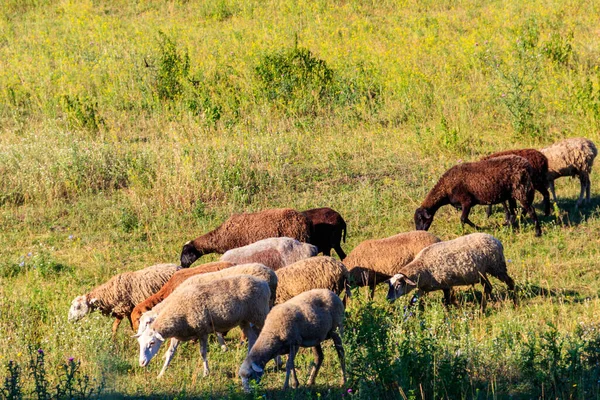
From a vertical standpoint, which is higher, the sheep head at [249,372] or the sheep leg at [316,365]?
the sheep head at [249,372]

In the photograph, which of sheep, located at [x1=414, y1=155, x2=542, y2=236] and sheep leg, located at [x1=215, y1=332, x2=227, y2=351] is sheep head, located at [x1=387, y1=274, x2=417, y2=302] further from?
sheep, located at [x1=414, y1=155, x2=542, y2=236]

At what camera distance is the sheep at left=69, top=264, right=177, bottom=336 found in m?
10.8

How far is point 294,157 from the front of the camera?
17.1 m

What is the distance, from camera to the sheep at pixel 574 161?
14.1 metres

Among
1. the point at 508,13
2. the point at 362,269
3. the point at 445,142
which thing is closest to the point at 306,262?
the point at 362,269

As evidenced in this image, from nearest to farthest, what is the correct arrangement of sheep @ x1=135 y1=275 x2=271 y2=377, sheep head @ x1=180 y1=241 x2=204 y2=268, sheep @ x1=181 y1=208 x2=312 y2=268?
1. sheep @ x1=135 y1=275 x2=271 y2=377
2. sheep @ x1=181 y1=208 x2=312 y2=268
3. sheep head @ x1=180 y1=241 x2=204 y2=268

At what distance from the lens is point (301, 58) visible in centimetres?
2066

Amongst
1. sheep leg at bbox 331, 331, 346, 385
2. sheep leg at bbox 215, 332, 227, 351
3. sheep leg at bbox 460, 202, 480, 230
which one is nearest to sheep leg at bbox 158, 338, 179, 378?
sheep leg at bbox 215, 332, 227, 351

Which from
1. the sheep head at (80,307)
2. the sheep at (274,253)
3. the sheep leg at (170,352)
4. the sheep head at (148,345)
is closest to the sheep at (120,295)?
the sheep head at (80,307)

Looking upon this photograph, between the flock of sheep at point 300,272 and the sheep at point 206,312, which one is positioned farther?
the sheep at point 206,312

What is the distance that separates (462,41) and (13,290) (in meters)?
14.7

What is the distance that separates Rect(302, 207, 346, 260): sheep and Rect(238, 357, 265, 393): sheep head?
4.85 metres

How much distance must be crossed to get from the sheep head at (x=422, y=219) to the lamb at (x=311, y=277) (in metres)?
3.66

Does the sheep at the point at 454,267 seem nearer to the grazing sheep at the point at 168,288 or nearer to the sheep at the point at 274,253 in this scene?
the sheep at the point at 274,253
